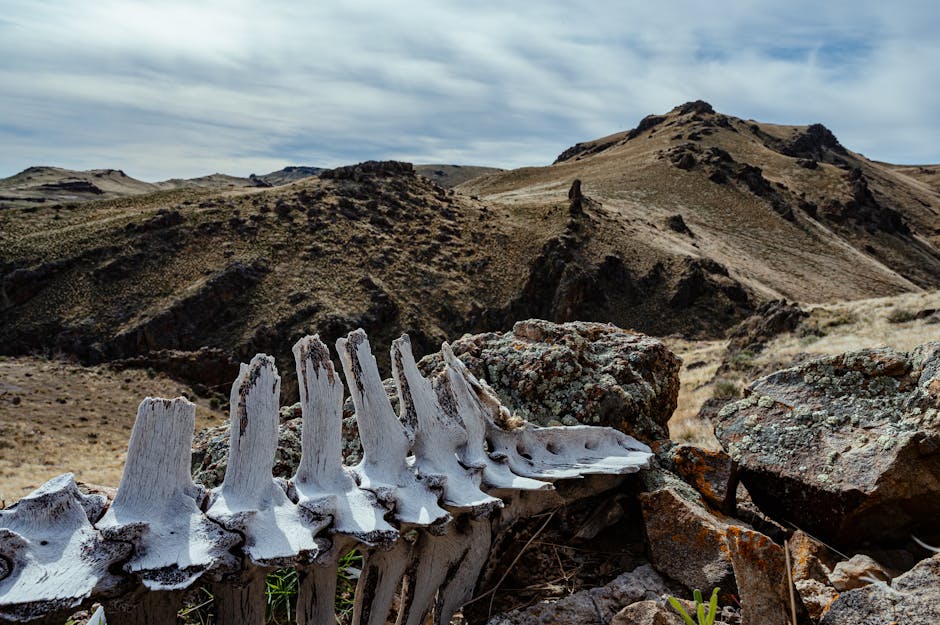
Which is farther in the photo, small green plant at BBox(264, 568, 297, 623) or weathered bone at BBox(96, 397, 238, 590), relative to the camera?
small green plant at BBox(264, 568, 297, 623)

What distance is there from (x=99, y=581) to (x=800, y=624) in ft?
7.71

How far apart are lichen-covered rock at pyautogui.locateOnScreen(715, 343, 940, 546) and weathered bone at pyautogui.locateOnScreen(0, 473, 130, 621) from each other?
10.2 feet

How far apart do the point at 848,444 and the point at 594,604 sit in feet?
5.46

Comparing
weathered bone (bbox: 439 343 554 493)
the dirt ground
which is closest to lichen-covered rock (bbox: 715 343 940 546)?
weathered bone (bbox: 439 343 554 493)

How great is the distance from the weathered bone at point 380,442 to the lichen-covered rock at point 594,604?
2.34ft

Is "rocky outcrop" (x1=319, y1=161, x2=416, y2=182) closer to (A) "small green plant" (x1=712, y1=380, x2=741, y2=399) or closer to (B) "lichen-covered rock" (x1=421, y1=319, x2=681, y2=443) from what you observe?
(A) "small green plant" (x1=712, y1=380, x2=741, y2=399)

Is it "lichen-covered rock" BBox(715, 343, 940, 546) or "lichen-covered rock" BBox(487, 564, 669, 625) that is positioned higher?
"lichen-covered rock" BBox(715, 343, 940, 546)

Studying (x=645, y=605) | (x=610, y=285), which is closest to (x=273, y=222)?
(x=610, y=285)

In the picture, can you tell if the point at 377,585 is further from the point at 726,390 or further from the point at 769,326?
Result: the point at 769,326

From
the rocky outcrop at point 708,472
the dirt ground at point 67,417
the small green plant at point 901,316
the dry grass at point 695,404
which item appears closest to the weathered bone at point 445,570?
the rocky outcrop at point 708,472

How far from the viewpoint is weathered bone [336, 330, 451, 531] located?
7.31 ft

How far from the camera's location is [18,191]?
392 ft

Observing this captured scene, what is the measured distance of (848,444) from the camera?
308cm

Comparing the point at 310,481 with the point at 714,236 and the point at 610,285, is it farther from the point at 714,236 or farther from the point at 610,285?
the point at 714,236
